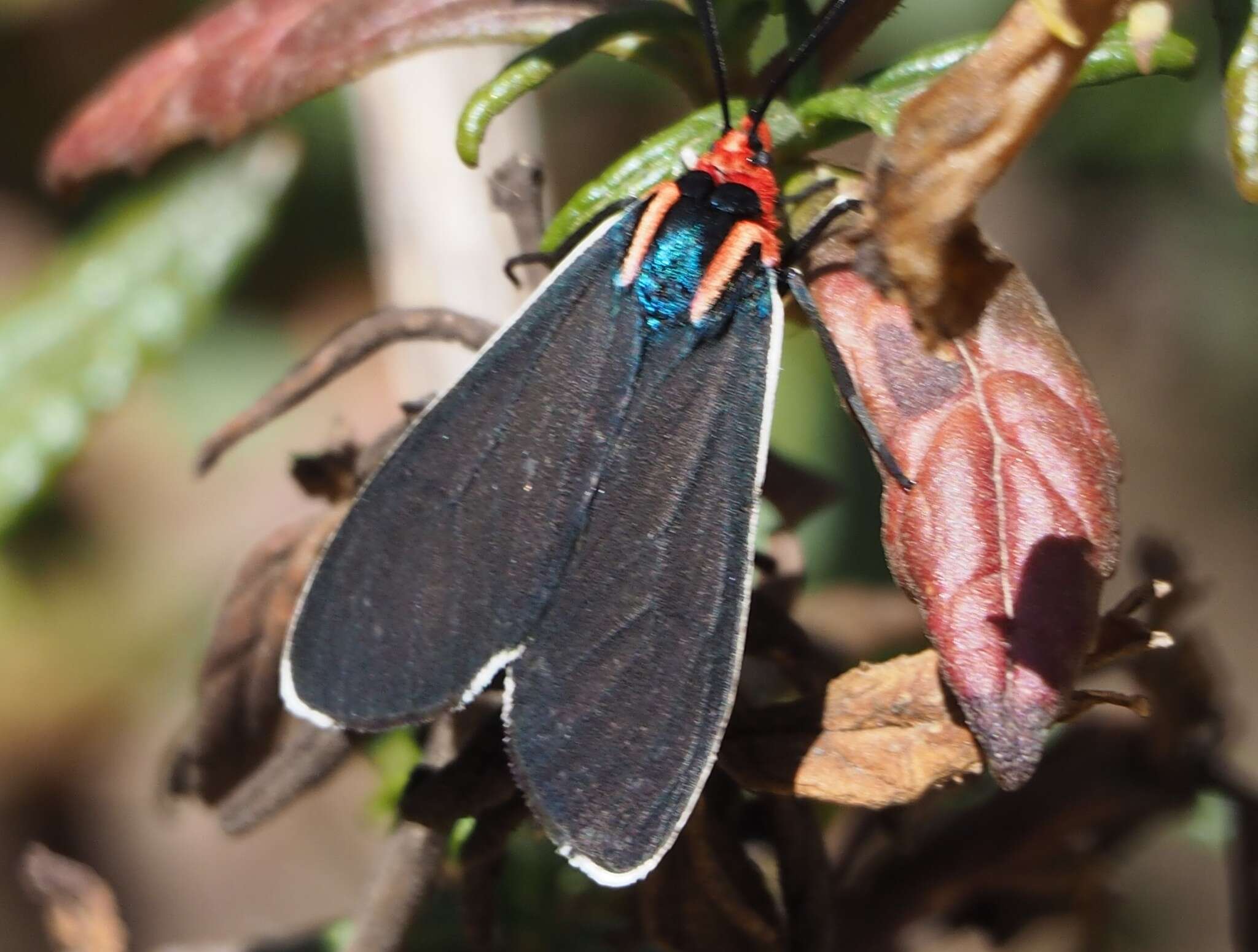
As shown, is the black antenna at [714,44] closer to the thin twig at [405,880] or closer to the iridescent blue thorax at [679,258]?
the iridescent blue thorax at [679,258]

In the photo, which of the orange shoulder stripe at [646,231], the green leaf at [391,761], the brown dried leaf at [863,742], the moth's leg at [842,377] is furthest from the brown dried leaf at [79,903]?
the moth's leg at [842,377]

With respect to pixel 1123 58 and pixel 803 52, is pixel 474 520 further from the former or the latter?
pixel 1123 58

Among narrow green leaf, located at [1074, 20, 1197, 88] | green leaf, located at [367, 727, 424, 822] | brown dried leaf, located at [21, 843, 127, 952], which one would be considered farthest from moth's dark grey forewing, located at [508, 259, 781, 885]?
brown dried leaf, located at [21, 843, 127, 952]

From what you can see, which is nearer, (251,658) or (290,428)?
(251,658)

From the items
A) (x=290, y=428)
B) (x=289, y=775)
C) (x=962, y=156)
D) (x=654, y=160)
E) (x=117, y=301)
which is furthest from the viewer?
(x=290, y=428)

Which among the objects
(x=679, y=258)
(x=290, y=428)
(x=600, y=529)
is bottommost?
(x=290, y=428)

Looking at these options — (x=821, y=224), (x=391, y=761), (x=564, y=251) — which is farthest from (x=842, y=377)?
(x=391, y=761)

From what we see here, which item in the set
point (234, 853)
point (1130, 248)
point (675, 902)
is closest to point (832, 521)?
point (675, 902)
